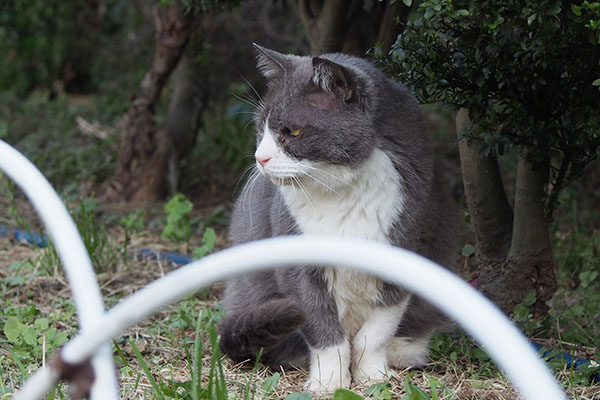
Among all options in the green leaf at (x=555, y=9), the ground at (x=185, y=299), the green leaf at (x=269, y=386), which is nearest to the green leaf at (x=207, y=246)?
the ground at (x=185, y=299)

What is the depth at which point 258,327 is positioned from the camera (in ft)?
7.55

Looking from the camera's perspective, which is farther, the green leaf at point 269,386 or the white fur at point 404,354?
the white fur at point 404,354

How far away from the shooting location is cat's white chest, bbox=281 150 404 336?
91.8 inches

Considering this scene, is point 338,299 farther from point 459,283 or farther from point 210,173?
point 210,173

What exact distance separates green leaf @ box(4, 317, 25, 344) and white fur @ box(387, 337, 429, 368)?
4.32ft

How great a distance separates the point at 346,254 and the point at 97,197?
4062 mm

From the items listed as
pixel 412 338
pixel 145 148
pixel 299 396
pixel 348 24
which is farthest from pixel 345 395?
pixel 145 148

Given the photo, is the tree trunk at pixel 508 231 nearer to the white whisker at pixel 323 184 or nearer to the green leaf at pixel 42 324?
the white whisker at pixel 323 184

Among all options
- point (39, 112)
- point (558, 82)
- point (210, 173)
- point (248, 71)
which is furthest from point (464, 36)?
point (39, 112)

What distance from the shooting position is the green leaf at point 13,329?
8.24 feet

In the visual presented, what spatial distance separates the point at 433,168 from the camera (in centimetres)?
255

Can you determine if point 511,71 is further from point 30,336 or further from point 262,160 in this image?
point 30,336

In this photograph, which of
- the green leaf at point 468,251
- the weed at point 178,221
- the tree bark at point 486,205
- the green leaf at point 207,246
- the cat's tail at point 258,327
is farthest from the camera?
the weed at point 178,221

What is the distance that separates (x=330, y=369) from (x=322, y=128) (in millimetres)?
804
